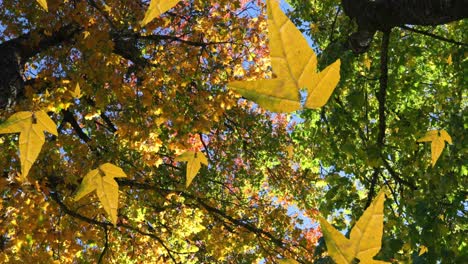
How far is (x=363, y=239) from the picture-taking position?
1.38 ft

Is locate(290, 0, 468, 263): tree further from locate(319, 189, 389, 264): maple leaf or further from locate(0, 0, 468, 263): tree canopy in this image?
locate(319, 189, 389, 264): maple leaf

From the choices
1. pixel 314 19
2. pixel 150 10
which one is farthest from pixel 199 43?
pixel 150 10

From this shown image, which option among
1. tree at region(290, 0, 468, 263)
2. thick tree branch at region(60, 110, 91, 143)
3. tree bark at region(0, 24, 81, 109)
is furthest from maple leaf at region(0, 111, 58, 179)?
thick tree branch at region(60, 110, 91, 143)

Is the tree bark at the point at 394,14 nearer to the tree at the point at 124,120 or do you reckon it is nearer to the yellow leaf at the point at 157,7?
the tree at the point at 124,120

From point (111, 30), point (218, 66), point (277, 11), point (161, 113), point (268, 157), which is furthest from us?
point (268, 157)

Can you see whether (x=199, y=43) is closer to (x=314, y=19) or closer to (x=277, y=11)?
(x=314, y=19)

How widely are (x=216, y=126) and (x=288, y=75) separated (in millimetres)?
9980

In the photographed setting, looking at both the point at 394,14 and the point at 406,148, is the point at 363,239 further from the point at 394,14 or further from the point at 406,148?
the point at 406,148

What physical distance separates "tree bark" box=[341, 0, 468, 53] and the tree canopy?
0.06 ft

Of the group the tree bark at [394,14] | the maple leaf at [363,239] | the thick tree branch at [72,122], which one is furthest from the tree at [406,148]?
the thick tree branch at [72,122]

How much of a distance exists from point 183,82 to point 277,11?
728 centimetres

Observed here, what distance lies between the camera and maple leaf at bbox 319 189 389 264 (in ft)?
1.37

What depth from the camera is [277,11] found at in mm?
411

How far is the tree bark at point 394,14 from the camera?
12.3 ft
